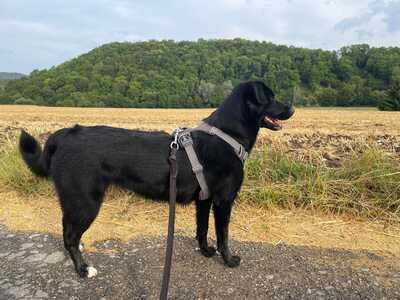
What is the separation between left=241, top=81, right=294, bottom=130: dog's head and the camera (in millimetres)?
3098

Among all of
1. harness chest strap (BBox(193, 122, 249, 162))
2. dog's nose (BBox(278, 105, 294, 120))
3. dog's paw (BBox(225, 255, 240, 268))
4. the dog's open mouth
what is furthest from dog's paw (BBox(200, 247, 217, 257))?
dog's nose (BBox(278, 105, 294, 120))

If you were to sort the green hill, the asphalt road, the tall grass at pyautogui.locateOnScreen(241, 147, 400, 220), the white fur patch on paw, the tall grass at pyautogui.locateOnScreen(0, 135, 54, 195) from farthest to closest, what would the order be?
the green hill → the tall grass at pyautogui.locateOnScreen(0, 135, 54, 195) → the tall grass at pyautogui.locateOnScreen(241, 147, 400, 220) → the white fur patch on paw → the asphalt road

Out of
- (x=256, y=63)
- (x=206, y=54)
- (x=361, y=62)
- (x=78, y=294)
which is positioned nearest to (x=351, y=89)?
→ (x=361, y=62)

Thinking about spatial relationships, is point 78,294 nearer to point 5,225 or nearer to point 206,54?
point 5,225

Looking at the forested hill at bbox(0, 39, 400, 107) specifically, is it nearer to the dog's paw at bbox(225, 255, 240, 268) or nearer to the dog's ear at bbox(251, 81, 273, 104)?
the dog's ear at bbox(251, 81, 273, 104)

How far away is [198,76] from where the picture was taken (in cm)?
4644

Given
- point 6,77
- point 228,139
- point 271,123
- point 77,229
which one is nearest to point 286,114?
point 271,123

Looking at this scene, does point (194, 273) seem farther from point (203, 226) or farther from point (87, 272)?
point (87, 272)

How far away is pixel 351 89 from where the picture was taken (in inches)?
1769

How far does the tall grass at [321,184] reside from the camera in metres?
4.00

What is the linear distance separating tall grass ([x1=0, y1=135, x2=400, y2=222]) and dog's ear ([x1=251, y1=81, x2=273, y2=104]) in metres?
1.46

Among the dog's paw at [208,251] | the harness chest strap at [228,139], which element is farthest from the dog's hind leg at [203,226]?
the harness chest strap at [228,139]

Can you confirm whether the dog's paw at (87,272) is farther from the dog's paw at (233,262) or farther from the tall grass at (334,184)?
the tall grass at (334,184)

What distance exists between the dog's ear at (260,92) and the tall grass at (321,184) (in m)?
1.46
